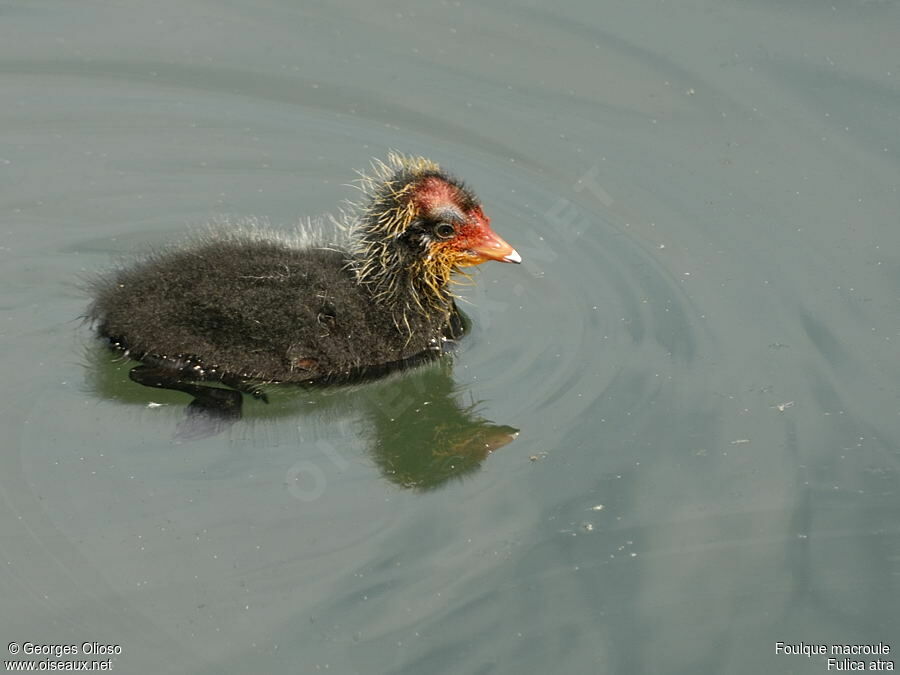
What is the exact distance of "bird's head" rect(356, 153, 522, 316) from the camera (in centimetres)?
685

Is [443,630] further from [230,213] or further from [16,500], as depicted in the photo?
[230,213]

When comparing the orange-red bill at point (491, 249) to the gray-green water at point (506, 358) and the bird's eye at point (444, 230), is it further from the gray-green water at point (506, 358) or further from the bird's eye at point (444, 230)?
the gray-green water at point (506, 358)

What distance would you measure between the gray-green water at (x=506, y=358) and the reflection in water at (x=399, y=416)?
21mm

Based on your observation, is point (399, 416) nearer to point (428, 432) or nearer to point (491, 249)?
point (428, 432)

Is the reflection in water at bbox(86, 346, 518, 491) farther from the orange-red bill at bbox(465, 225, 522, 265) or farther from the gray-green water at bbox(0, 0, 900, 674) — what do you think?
the orange-red bill at bbox(465, 225, 522, 265)

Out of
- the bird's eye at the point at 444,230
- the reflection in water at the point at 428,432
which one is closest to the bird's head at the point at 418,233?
the bird's eye at the point at 444,230

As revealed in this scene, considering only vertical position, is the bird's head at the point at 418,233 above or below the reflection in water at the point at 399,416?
above

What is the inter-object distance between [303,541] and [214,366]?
123 cm

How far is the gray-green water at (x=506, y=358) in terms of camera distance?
5.69 metres

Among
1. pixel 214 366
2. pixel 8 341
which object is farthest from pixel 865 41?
pixel 8 341

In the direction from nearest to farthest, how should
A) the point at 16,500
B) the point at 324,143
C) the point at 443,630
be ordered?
the point at 443,630 → the point at 16,500 → the point at 324,143

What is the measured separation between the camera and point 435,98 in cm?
892

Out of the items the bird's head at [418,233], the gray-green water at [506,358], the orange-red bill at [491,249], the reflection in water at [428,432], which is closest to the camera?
the gray-green water at [506,358]

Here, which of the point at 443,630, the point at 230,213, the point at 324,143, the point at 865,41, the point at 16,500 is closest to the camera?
the point at 443,630
